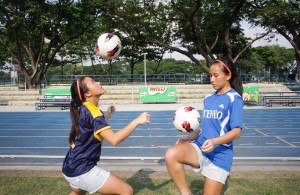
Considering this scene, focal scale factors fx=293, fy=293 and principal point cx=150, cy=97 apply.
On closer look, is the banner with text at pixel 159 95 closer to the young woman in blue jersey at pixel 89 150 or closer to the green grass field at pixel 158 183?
the green grass field at pixel 158 183

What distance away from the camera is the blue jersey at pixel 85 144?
2.90m

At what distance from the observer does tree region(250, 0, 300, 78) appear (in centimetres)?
2547

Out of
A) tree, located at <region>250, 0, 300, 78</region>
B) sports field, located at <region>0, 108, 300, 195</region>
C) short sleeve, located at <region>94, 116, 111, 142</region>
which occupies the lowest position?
sports field, located at <region>0, 108, 300, 195</region>

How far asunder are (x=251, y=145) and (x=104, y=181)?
6344 millimetres

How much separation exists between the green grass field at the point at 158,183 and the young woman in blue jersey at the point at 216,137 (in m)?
1.31

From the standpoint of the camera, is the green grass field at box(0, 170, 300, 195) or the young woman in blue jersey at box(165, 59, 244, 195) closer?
the young woman in blue jersey at box(165, 59, 244, 195)

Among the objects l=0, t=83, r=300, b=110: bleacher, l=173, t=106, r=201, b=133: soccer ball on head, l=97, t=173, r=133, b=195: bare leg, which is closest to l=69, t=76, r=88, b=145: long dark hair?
l=97, t=173, r=133, b=195: bare leg

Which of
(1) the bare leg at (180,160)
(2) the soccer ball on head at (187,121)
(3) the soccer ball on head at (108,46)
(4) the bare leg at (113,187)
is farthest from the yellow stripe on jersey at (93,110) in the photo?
(3) the soccer ball on head at (108,46)

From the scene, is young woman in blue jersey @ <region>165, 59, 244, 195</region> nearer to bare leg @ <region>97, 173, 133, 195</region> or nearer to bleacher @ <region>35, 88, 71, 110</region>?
bare leg @ <region>97, 173, 133, 195</region>

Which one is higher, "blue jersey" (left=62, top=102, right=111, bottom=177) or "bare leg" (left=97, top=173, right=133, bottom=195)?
"blue jersey" (left=62, top=102, right=111, bottom=177)

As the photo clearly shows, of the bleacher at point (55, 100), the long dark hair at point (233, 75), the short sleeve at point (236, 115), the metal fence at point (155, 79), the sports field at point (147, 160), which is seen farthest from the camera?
the metal fence at point (155, 79)

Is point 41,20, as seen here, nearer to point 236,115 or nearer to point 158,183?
point 158,183

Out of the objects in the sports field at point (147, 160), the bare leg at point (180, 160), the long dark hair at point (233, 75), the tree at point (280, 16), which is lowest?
the sports field at point (147, 160)

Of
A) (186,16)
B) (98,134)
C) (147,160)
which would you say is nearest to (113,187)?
(98,134)
